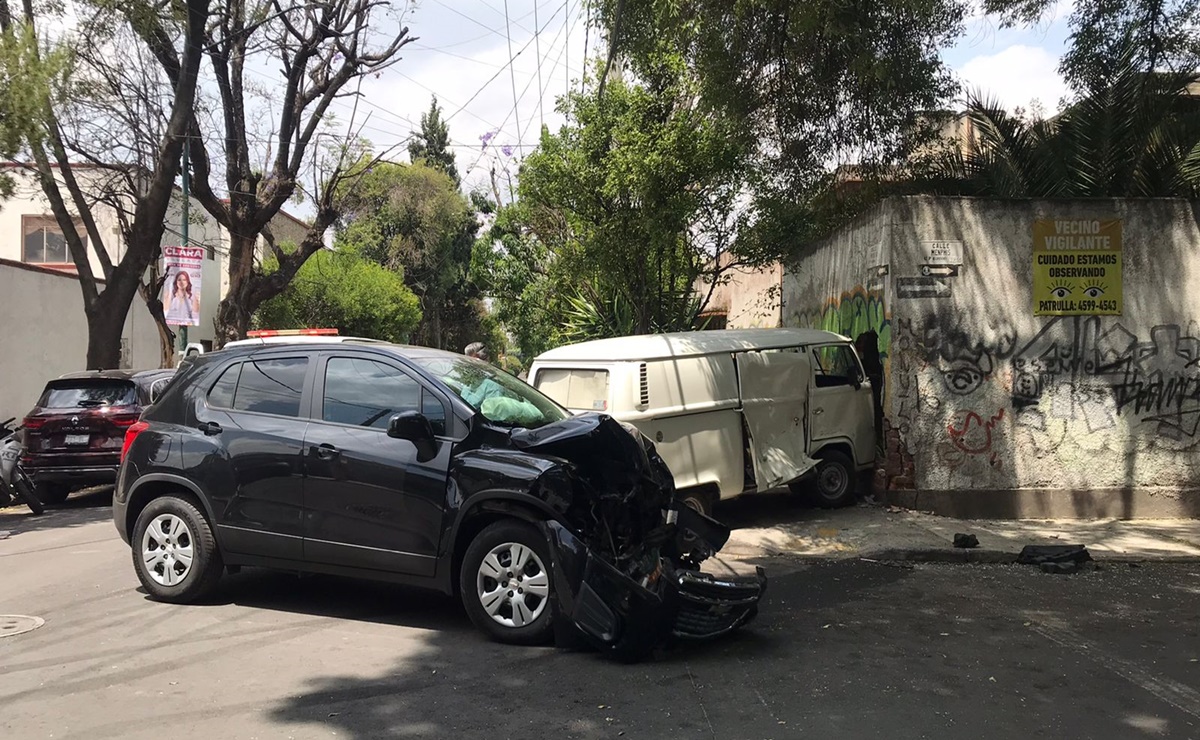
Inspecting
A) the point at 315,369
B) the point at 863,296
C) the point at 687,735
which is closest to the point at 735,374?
the point at 863,296

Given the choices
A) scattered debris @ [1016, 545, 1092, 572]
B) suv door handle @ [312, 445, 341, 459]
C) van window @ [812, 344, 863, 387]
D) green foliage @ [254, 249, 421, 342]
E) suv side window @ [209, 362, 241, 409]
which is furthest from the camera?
A: green foliage @ [254, 249, 421, 342]

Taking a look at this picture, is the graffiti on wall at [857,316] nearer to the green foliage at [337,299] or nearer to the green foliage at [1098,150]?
the green foliage at [1098,150]

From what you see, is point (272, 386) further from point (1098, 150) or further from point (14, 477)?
point (1098, 150)

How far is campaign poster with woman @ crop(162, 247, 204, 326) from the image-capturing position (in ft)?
54.4

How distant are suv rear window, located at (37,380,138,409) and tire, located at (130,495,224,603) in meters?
5.94

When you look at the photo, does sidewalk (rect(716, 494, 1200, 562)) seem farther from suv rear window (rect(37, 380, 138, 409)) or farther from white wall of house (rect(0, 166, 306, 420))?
white wall of house (rect(0, 166, 306, 420))

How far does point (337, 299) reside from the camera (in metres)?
33.5

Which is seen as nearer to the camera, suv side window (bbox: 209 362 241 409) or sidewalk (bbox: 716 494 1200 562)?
suv side window (bbox: 209 362 241 409)

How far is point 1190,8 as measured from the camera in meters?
12.4

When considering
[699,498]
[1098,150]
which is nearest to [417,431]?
[699,498]

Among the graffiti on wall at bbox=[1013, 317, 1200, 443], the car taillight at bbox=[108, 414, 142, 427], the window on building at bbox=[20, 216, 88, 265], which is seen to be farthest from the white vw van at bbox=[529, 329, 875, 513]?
the window on building at bbox=[20, 216, 88, 265]

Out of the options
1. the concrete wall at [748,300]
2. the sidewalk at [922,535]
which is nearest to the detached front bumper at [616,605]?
the sidewalk at [922,535]

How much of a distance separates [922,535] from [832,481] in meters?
1.60

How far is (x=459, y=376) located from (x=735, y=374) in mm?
4042
